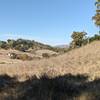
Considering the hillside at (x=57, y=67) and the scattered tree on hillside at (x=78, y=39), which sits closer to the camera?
the hillside at (x=57, y=67)

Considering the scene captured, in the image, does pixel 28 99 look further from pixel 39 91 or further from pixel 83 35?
pixel 83 35

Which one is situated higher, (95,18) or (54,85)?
(95,18)

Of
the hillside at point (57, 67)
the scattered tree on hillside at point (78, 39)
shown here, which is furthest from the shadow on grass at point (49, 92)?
the scattered tree on hillside at point (78, 39)

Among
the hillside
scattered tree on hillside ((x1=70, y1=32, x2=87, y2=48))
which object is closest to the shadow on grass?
the hillside

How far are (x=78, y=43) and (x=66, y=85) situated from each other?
88.6 metres

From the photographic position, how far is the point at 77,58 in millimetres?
33375

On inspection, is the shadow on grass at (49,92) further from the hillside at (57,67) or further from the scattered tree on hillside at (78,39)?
the scattered tree on hillside at (78,39)

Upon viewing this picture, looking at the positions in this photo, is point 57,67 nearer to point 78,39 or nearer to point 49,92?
point 49,92

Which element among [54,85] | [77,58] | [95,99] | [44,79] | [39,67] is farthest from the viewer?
[77,58]

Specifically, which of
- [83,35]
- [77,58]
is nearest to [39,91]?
[77,58]

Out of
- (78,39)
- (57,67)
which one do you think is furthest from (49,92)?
(78,39)

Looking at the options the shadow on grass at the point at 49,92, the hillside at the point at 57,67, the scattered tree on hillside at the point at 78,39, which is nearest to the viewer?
the shadow on grass at the point at 49,92

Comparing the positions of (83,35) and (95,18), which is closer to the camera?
(95,18)

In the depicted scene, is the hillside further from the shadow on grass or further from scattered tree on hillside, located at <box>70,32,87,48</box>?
scattered tree on hillside, located at <box>70,32,87,48</box>
